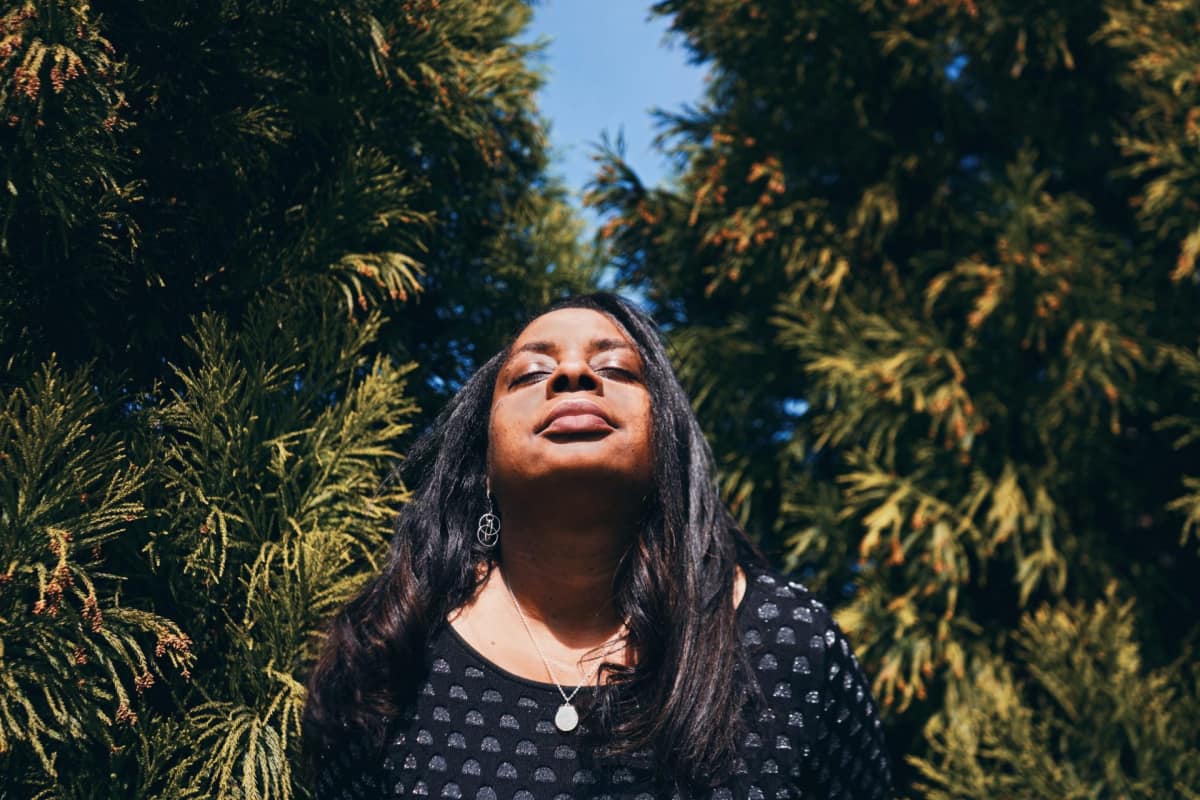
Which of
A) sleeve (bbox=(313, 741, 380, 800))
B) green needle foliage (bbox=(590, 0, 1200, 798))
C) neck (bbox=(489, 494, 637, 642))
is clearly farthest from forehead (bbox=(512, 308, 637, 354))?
green needle foliage (bbox=(590, 0, 1200, 798))

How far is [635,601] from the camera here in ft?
6.22

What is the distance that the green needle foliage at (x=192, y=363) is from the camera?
170cm

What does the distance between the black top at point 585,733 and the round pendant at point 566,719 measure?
0.02 m

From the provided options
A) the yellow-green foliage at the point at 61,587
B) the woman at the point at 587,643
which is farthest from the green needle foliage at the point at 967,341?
the yellow-green foliage at the point at 61,587

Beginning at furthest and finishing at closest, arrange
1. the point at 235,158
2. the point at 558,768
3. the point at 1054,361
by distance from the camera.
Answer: the point at 1054,361
the point at 235,158
the point at 558,768

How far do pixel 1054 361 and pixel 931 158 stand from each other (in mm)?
872

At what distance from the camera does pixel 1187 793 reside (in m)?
2.48

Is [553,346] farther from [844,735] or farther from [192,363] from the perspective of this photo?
[844,735]

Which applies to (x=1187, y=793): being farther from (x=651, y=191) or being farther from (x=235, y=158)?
(x=235, y=158)

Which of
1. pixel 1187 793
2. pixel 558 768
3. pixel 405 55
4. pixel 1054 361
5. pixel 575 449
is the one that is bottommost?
pixel 1187 793

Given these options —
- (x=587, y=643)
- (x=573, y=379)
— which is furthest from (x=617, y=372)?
(x=587, y=643)

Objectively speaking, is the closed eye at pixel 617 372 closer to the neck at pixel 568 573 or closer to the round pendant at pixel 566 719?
the neck at pixel 568 573

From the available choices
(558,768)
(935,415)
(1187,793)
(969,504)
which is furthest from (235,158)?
(1187,793)

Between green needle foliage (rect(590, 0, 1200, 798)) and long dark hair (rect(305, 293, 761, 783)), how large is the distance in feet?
3.65
